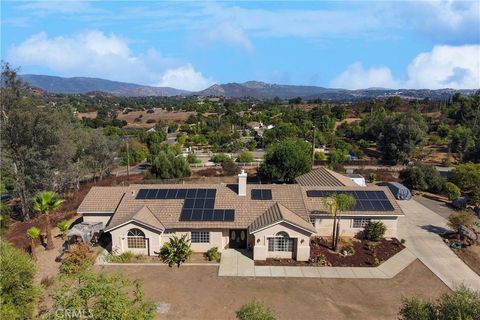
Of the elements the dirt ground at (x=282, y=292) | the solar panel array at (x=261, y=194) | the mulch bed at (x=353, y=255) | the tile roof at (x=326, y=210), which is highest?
the solar panel array at (x=261, y=194)

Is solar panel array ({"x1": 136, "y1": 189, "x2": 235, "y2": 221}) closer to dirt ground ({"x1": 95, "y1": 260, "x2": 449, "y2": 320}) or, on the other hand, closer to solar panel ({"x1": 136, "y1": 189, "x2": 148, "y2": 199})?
solar panel ({"x1": 136, "y1": 189, "x2": 148, "y2": 199})

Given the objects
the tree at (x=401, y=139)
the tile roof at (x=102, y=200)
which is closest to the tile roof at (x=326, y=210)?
the tile roof at (x=102, y=200)

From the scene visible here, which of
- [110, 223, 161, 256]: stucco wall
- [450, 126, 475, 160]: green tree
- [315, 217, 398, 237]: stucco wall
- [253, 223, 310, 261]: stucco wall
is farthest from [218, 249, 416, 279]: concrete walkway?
[450, 126, 475, 160]: green tree

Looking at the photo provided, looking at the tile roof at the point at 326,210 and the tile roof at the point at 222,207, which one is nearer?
the tile roof at the point at 222,207

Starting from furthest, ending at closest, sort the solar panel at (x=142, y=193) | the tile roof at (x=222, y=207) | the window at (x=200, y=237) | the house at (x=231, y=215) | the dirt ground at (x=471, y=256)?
the solar panel at (x=142, y=193)
the window at (x=200, y=237)
the tile roof at (x=222, y=207)
the house at (x=231, y=215)
the dirt ground at (x=471, y=256)

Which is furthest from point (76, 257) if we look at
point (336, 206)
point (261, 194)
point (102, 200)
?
point (336, 206)

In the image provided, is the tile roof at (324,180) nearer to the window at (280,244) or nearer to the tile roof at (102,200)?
the window at (280,244)

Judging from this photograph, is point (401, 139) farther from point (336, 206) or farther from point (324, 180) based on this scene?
point (336, 206)
